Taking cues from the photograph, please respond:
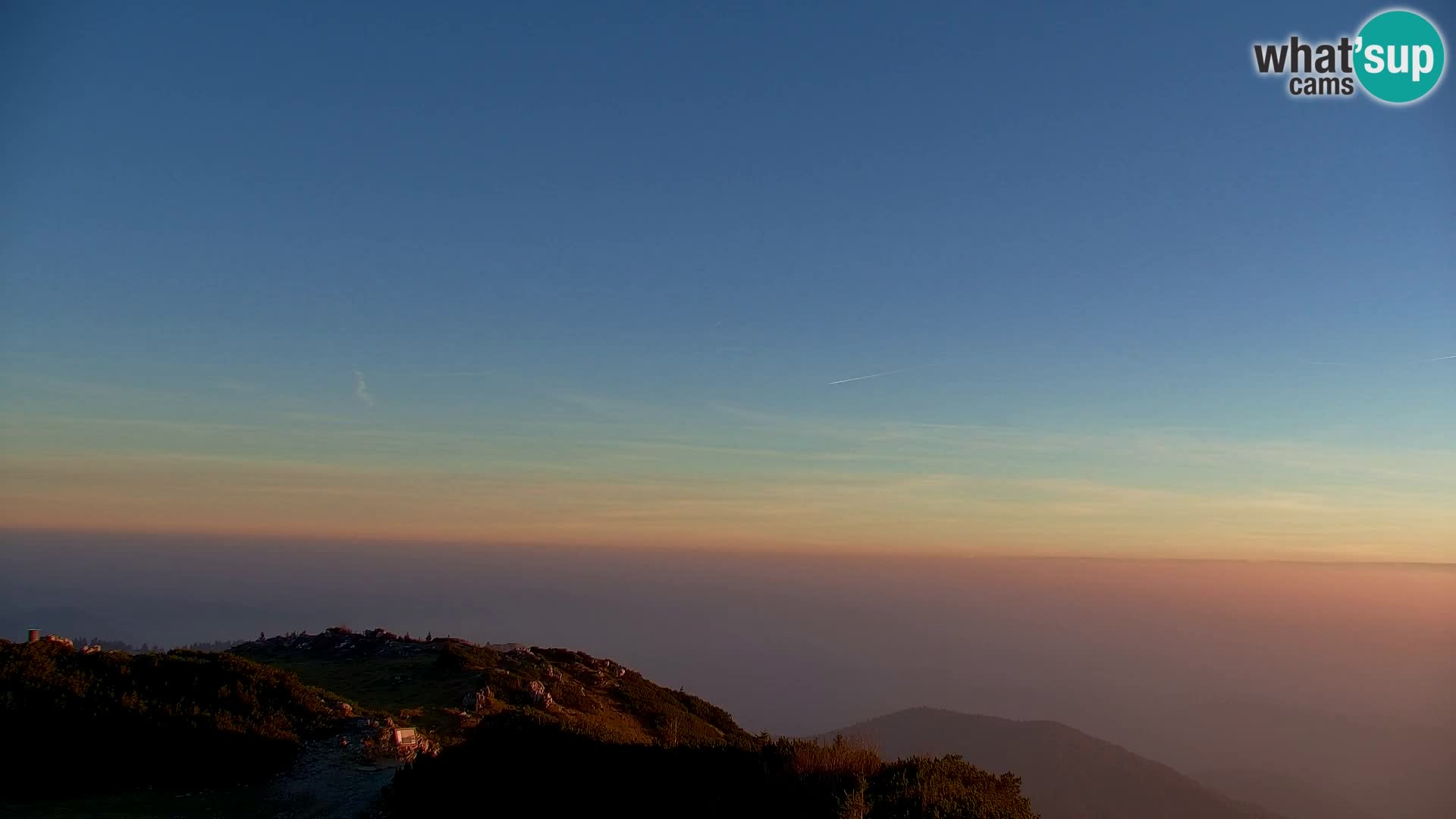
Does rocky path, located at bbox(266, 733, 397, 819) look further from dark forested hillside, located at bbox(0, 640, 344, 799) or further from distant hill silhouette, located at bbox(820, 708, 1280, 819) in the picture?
distant hill silhouette, located at bbox(820, 708, 1280, 819)

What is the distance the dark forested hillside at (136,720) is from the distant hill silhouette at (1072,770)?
126455mm

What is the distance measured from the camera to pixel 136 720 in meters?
16.1

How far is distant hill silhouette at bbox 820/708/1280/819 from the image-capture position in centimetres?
14488

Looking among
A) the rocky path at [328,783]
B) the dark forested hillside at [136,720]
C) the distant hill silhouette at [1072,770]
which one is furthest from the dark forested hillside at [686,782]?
the distant hill silhouette at [1072,770]

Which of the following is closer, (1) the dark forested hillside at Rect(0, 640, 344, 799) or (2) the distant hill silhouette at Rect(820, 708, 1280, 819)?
(1) the dark forested hillside at Rect(0, 640, 344, 799)

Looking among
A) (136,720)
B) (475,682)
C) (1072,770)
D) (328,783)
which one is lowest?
(1072,770)

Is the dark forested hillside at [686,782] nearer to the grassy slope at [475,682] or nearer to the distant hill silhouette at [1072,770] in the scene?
the grassy slope at [475,682]

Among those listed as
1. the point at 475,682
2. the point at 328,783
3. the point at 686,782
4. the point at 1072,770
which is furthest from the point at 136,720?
the point at 1072,770

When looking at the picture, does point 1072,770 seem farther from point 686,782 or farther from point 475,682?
point 686,782

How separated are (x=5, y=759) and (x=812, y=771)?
54.2 feet

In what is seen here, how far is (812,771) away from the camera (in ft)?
37.6

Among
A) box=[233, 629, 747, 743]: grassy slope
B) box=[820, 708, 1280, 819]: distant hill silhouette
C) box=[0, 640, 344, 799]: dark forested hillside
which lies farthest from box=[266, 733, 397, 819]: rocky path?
box=[820, 708, 1280, 819]: distant hill silhouette

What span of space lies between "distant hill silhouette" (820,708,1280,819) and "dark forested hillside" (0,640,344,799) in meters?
126

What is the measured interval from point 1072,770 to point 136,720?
194 m
